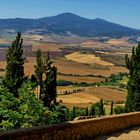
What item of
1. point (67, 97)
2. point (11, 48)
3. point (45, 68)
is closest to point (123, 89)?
point (67, 97)

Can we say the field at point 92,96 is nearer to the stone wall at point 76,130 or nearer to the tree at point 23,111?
the tree at point 23,111

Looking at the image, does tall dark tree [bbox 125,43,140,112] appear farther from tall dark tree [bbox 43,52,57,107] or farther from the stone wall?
the stone wall

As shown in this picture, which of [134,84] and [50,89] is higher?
[134,84]

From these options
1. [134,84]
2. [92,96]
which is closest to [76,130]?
[134,84]

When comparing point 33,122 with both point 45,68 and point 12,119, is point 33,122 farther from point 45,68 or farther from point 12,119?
point 45,68

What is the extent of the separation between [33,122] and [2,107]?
80.5 inches

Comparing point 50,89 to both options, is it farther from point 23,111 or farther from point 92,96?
point 92,96

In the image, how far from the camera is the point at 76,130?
1541 centimetres

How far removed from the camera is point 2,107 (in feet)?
75.2

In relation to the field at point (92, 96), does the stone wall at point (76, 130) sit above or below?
above

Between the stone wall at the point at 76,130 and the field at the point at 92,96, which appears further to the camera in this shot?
the field at the point at 92,96

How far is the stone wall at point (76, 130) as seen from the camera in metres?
13.0

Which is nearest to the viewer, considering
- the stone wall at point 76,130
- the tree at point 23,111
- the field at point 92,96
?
the stone wall at point 76,130

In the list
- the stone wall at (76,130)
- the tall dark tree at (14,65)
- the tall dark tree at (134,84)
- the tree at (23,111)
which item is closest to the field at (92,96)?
the tall dark tree at (14,65)
